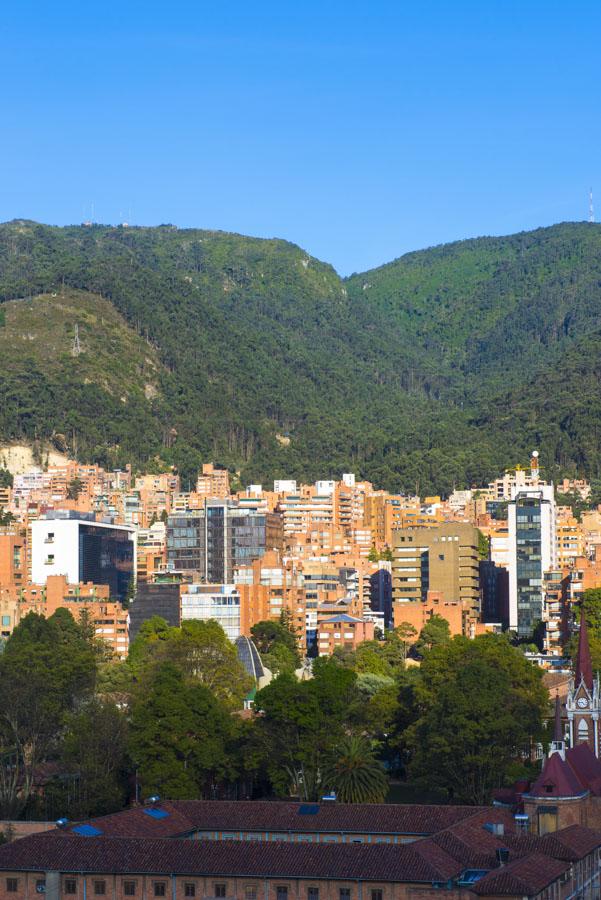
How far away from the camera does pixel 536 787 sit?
71.0 meters

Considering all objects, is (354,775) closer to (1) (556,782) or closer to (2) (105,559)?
(1) (556,782)

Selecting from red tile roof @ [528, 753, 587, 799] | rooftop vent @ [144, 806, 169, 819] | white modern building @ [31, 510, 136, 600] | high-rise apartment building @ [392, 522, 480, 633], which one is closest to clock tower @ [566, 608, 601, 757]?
red tile roof @ [528, 753, 587, 799]

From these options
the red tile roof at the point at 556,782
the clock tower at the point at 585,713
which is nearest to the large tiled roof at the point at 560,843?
the red tile roof at the point at 556,782

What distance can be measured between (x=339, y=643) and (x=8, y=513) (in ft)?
215

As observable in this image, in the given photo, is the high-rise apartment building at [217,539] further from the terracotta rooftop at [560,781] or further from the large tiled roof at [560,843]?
the large tiled roof at [560,843]

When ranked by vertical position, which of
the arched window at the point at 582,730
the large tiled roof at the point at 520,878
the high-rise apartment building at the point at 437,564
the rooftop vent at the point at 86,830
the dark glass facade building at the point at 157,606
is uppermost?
the high-rise apartment building at the point at 437,564

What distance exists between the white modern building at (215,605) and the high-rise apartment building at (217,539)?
58.7ft

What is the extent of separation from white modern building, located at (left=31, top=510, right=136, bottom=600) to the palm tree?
77206mm

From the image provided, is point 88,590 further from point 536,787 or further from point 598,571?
point 536,787

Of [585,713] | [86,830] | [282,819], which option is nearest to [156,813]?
[282,819]

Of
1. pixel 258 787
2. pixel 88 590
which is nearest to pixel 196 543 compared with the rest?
pixel 88 590

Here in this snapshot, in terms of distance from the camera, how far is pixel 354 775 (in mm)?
84938

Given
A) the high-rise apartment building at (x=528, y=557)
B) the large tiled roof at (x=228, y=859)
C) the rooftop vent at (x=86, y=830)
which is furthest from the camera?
the high-rise apartment building at (x=528, y=557)

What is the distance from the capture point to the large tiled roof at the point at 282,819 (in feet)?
227
